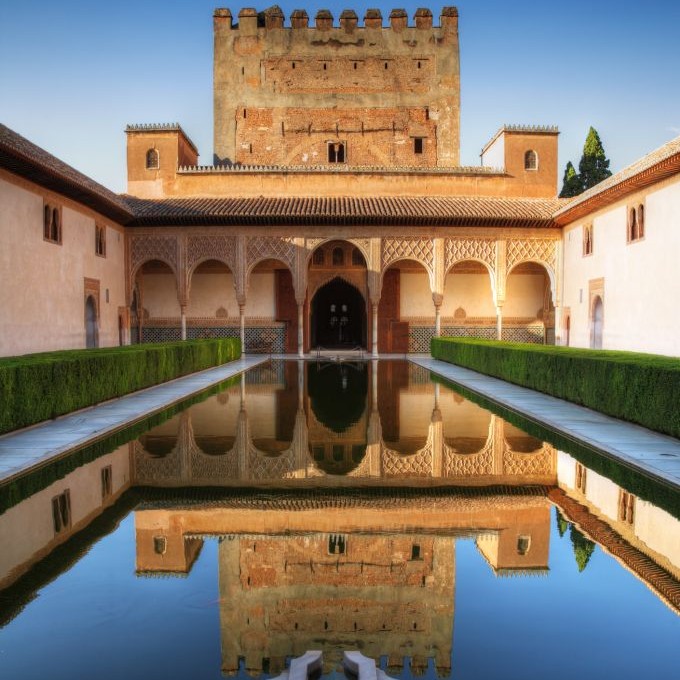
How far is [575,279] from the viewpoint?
20.1 meters

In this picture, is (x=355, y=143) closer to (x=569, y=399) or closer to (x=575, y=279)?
(x=575, y=279)

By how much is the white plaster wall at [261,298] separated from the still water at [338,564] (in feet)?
56.5

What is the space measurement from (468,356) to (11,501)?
12.9m

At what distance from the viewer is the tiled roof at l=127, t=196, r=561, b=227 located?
68.2ft

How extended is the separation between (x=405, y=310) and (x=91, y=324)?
10.7 metres

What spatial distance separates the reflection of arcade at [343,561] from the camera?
274cm

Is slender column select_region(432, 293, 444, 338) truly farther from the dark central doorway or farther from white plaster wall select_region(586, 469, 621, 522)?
white plaster wall select_region(586, 469, 621, 522)

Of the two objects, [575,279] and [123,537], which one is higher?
[575,279]

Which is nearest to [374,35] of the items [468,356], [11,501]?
[468,356]

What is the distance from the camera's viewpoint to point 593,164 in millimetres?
31969

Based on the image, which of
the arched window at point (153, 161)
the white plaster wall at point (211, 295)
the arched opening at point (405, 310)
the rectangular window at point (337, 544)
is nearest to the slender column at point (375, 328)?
the arched opening at point (405, 310)

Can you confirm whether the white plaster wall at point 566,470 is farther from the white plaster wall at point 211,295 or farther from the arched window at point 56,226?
the white plaster wall at point 211,295

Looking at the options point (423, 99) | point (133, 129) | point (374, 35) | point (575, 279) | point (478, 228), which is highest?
point (374, 35)

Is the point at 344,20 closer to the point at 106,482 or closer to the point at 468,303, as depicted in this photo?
the point at 468,303
